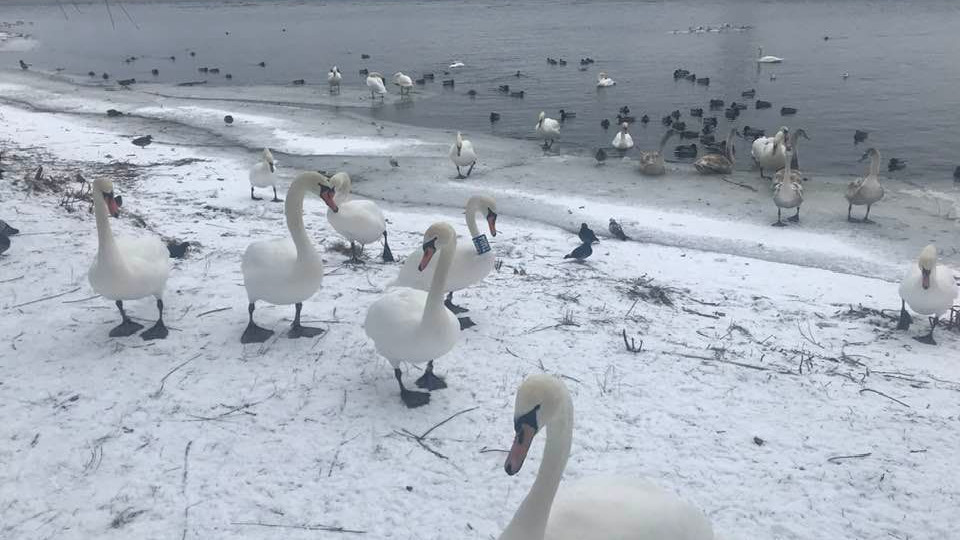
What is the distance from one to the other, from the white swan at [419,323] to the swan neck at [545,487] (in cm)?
210

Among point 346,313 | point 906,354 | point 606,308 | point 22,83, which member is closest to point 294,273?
point 346,313

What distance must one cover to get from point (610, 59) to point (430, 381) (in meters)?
35.3

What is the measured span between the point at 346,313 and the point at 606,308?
292cm

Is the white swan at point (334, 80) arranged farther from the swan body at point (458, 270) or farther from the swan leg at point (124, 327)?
the swan leg at point (124, 327)

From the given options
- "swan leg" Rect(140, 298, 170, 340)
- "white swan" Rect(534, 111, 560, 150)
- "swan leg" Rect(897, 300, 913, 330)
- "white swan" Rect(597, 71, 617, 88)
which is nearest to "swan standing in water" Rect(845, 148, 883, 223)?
"swan leg" Rect(897, 300, 913, 330)

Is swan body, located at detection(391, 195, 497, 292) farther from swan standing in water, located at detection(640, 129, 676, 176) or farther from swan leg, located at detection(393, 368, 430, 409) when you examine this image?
swan standing in water, located at detection(640, 129, 676, 176)

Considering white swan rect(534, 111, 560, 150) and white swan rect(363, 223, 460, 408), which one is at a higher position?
white swan rect(363, 223, 460, 408)

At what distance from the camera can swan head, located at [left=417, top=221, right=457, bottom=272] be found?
5914mm

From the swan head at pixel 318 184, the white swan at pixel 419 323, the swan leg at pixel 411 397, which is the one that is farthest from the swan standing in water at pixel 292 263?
the swan leg at pixel 411 397

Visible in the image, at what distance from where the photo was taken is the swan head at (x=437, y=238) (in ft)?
19.4

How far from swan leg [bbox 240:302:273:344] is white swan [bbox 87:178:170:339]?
30.5 inches

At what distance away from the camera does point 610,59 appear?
38156mm

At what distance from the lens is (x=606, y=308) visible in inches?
311

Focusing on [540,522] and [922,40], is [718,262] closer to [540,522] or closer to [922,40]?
[540,522]
